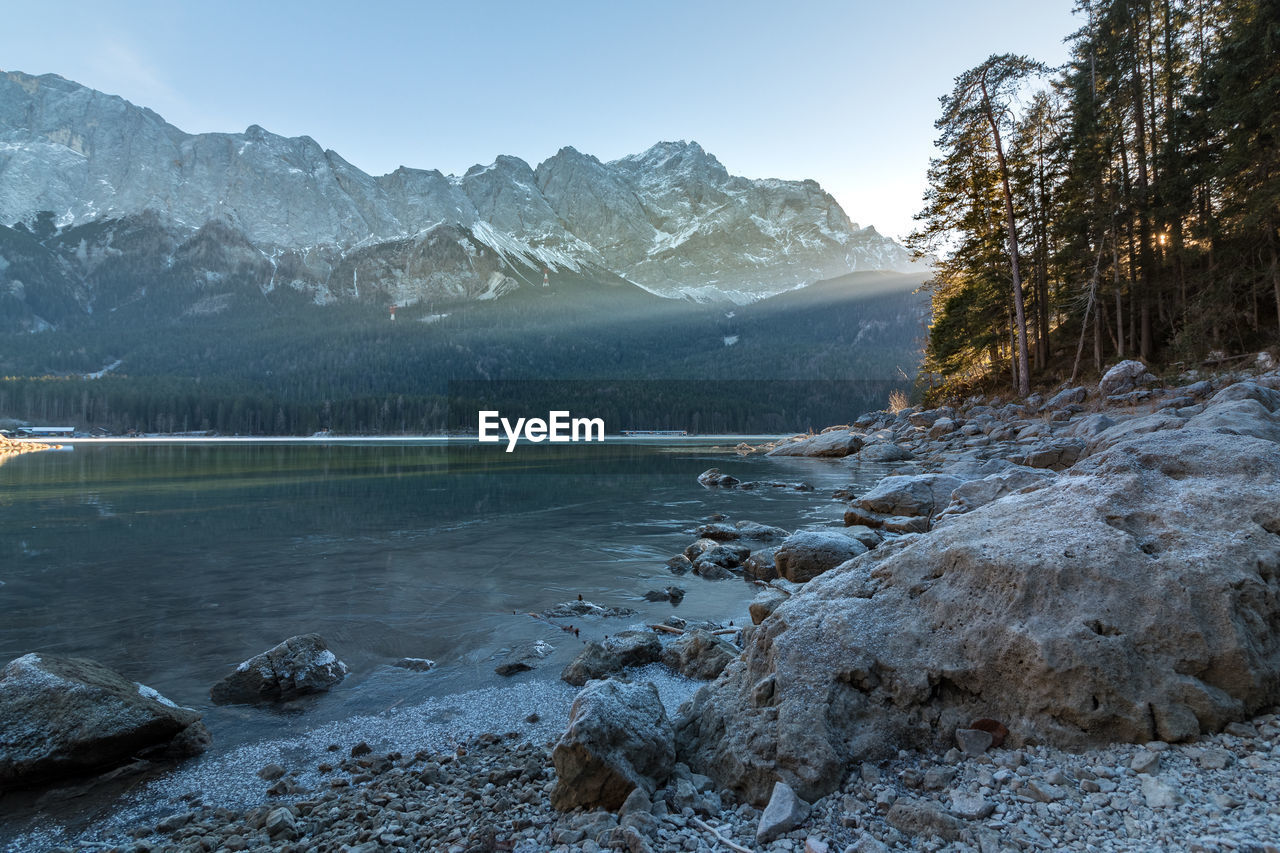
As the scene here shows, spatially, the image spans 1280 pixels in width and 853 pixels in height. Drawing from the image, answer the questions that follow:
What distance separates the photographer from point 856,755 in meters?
3.99

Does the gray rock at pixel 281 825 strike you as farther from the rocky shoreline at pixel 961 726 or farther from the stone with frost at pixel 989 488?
the stone with frost at pixel 989 488

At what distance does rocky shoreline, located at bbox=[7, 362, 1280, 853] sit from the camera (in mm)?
3270

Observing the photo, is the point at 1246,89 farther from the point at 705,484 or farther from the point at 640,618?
the point at 640,618

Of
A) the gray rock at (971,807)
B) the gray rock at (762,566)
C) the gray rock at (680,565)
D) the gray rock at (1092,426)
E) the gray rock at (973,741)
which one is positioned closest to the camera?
the gray rock at (971,807)

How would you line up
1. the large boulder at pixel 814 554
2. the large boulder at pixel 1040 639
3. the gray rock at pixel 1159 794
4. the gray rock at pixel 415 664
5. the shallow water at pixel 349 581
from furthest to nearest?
the large boulder at pixel 814 554
the gray rock at pixel 415 664
the shallow water at pixel 349 581
the large boulder at pixel 1040 639
the gray rock at pixel 1159 794

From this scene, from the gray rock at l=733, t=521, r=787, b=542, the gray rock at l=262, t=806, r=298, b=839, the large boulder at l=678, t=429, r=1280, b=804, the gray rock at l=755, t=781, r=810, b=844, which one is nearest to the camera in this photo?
the gray rock at l=755, t=781, r=810, b=844

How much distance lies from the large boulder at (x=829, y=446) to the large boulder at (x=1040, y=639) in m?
33.8

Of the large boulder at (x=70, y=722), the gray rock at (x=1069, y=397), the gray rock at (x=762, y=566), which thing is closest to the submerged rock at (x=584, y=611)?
the gray rock at (x=762, y=566)

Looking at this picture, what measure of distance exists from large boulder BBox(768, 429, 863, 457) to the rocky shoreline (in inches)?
1316

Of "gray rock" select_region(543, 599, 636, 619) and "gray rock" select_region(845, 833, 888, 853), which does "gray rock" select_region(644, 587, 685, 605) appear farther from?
"gray rock" select_region(845, 833, 888, 853)

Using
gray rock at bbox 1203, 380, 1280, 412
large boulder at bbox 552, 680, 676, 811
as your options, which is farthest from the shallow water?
gray rock at bbox 1203, 380, 1280, 412

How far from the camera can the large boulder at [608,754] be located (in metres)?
4.01

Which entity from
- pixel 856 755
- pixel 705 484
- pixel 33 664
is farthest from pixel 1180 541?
pixel 705 484

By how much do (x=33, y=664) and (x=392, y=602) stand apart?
Answer: 17.6 feet
